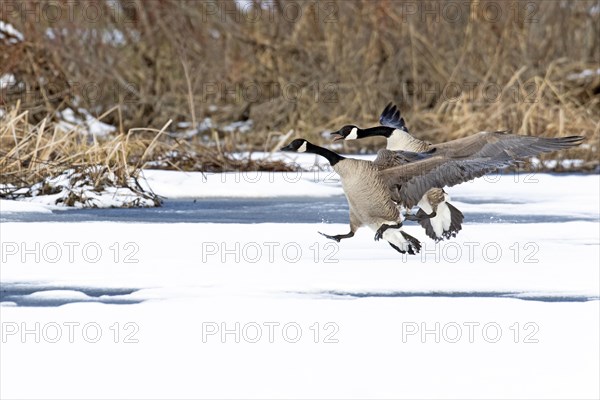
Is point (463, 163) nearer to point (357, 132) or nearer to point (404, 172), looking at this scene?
point (404, 172)

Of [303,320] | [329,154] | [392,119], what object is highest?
[392,119]

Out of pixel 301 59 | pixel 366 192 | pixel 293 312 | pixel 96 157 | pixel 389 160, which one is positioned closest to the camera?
pixel 293 312

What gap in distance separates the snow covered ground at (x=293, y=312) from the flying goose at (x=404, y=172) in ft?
Result: 1.26

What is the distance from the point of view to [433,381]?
4.70 metres

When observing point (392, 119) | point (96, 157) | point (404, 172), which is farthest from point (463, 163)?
point (96, 157)

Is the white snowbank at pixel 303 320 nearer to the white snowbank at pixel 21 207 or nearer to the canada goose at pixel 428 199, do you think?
the canada goose at pixel 428 199

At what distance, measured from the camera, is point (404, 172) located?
19.8 ft

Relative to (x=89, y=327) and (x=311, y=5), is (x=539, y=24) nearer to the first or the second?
(x=311, y=5)

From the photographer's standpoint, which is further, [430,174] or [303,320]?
[430,174]

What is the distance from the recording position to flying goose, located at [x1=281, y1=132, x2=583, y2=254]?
5.88 meters

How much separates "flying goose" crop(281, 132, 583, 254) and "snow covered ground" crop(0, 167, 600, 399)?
38cm

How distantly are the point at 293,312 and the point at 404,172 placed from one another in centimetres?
94

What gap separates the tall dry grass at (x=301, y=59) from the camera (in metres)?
15.0

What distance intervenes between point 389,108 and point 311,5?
8779mm
